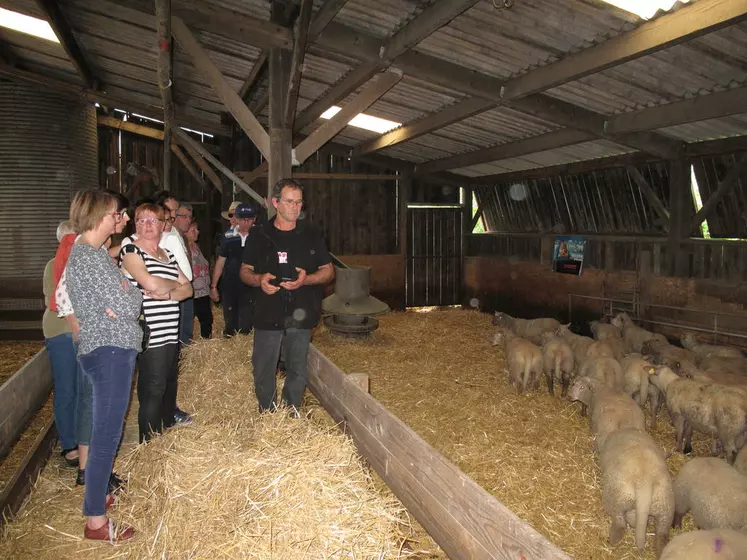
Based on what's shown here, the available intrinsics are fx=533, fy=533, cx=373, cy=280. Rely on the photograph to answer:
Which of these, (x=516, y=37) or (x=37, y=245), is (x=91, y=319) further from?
(x=37, y=245)

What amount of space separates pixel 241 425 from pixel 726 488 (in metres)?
3.10

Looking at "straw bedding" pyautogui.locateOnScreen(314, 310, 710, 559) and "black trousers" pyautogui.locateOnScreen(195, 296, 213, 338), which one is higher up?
"black trousers" pyautogui.locateOnScreen(195, 296, 213, 338)

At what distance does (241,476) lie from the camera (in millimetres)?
2758

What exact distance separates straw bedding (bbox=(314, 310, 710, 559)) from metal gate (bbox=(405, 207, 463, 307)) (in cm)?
459

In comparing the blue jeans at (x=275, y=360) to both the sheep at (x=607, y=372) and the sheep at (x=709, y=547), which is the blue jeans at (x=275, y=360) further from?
the sheep at (x=607, y=372)

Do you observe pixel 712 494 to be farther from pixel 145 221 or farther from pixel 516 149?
pixel 516 149

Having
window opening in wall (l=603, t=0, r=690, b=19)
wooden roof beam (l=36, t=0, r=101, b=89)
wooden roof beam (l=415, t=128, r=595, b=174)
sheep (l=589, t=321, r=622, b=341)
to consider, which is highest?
wooden roof beam (l=36, t=0, r=101, b=89)

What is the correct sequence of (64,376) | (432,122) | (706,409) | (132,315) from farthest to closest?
(432,122) → (706,409) → (64,376) → (132,315)

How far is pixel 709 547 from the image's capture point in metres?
2.44

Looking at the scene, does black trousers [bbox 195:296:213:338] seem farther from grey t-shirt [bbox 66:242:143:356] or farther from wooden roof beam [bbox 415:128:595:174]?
wooden roof beam [bbox 415:128:595:174]

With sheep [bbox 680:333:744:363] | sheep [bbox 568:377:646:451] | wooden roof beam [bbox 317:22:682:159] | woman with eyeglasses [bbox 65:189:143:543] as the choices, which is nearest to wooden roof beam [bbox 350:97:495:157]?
wooden roof beam [bbox 317:22:682:159]

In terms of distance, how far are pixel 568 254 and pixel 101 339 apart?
964 centimetres

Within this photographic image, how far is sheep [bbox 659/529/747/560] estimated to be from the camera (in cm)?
241

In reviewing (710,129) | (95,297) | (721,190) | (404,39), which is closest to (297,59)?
(404,39)
